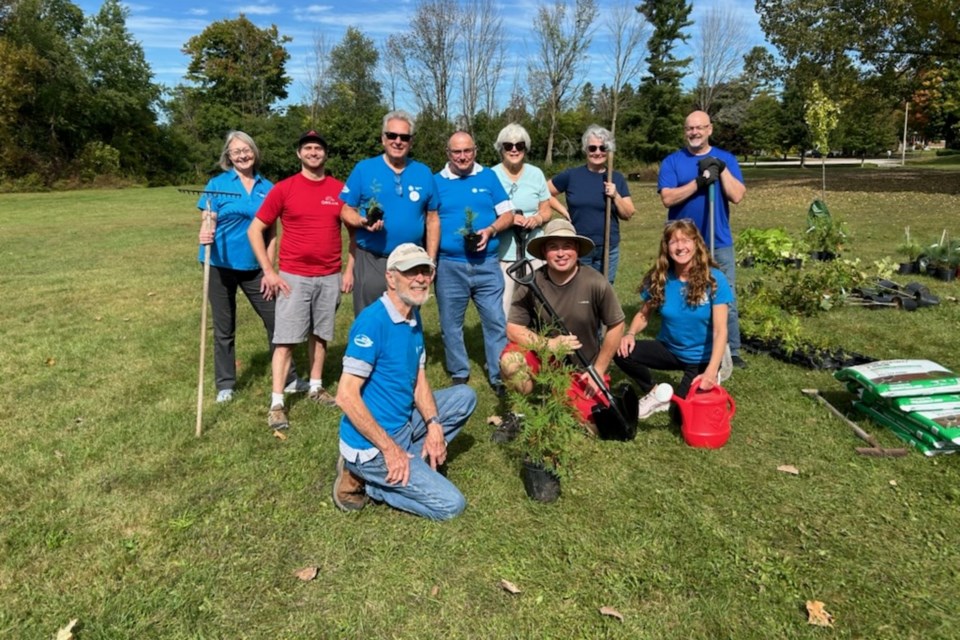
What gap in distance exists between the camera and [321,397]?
16.4 ft

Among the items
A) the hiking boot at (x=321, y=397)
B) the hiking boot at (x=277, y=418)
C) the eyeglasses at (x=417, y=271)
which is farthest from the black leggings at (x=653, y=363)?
the hiking boot at (x=277, y=418)

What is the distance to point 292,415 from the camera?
4746 mm

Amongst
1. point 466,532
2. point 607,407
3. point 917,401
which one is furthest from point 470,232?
point 917,401

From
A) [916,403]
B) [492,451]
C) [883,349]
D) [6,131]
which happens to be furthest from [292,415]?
[6,131]

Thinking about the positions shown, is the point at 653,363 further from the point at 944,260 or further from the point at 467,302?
the point at 944,260

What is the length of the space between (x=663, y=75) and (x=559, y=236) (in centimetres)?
4664

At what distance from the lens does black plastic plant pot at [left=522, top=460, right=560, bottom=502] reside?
3.45m

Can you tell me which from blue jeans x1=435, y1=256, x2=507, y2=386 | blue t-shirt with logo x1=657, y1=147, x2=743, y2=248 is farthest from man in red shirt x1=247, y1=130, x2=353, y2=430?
blue t-shirt with logo x1=657, y1=147, x2=743, y2=248

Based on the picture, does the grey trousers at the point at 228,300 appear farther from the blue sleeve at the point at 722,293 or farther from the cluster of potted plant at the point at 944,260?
the cluster of potted plant at the point at 944,260

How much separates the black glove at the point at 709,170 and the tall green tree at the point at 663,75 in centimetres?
4174

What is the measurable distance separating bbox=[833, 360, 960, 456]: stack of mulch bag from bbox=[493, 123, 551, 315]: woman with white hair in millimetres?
2494

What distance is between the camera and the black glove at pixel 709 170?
4.80m

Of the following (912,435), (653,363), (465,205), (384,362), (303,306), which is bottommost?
(912,435)

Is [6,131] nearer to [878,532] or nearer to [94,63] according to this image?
[94,63]
